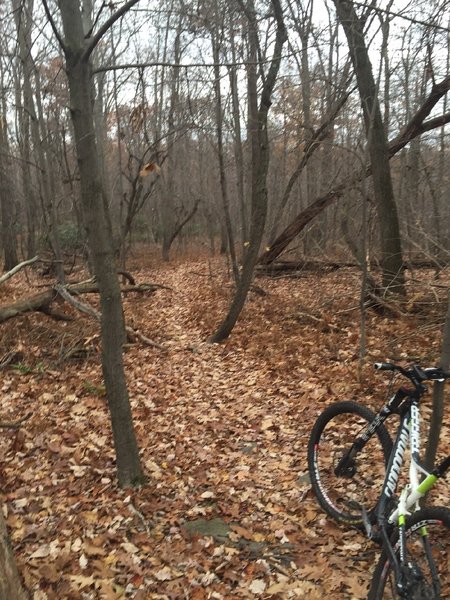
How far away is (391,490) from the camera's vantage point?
3.03m

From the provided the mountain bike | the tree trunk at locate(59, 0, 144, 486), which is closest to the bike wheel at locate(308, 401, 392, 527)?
the mountain bike

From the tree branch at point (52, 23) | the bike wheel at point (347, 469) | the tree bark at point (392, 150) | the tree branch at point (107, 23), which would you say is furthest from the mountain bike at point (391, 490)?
the tree bark at point (392, 150)

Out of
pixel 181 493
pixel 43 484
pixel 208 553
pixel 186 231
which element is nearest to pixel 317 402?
pixel 181 493

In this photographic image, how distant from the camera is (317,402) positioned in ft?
18.8

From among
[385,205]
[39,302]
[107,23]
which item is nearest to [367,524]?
[107,23]

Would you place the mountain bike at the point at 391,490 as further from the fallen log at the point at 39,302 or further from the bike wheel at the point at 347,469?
the fallen log at the point at 39,302

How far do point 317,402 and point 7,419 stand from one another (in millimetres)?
3740

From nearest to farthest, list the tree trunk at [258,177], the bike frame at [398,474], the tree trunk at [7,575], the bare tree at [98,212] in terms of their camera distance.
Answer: the tree trunk at [7,575], the bike frame at [398,474], the bare tree at [98,212], the tree trunk at [258,177]

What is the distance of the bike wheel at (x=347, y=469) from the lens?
11.9 ft

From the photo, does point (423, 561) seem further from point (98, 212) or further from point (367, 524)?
point (98, 212)

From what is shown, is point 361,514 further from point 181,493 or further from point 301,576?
point 181,493

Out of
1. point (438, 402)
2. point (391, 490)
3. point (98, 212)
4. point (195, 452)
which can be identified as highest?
point (98, 212)

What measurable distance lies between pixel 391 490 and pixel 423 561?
497 mm

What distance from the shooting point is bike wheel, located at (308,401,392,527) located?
3631 millimetres
